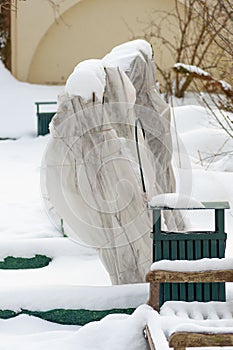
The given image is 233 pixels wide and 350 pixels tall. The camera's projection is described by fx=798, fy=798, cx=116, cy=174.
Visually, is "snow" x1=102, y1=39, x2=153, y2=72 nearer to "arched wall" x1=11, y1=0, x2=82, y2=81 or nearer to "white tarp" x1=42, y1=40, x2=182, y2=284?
"white tarp" x1=42, y1=40, x2=182, y2=284

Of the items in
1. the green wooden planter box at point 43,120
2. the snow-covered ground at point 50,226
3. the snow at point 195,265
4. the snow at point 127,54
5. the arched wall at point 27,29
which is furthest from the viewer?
the arched wall at point 27,29

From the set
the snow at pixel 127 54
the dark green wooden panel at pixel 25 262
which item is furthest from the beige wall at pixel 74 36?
the dark green wooden panel at pixel 25 262

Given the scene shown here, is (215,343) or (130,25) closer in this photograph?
(215,343)

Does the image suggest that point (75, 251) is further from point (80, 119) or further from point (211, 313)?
point (211, 313)

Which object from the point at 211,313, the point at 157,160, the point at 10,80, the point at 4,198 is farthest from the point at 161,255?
the point at 10,80

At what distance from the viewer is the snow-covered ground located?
13.1ft

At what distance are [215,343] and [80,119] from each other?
66.6 inches

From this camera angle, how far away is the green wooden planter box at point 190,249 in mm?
4301

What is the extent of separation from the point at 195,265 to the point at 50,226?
3464 mm

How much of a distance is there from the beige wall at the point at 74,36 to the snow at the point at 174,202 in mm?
11355

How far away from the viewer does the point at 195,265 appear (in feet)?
13.6

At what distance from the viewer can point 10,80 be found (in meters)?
15.2

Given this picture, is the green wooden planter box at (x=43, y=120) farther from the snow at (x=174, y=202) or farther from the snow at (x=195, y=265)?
the snow at (x=195, y=265)

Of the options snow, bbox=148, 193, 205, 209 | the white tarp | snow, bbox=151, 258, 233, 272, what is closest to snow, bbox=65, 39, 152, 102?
the white tarp
